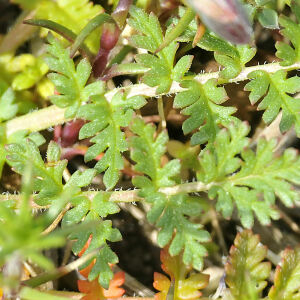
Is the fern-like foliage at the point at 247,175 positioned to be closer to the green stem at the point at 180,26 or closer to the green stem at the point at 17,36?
the green stem at the point at 180,26

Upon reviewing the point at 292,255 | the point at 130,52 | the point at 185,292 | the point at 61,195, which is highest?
the point at 130,52

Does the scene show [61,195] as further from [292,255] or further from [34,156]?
[292,255]

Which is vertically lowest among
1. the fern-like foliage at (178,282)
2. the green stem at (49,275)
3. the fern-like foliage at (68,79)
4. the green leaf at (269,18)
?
the fern-like foliage at (178,282)

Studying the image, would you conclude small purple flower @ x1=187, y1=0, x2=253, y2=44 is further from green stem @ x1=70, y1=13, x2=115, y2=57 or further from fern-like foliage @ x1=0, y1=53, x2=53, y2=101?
fern-like foliage @ x1=0, y1=53, x2=53, y2=101

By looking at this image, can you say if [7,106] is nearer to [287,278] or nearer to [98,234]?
[98,234]

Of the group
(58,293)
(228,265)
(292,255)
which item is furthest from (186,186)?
(58,293)

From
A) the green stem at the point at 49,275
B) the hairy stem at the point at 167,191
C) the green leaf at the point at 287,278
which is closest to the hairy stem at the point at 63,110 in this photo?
the hairy stem at the point at 167,191

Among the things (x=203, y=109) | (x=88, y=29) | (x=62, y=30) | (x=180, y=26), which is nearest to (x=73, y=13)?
(x=62, y=30)
